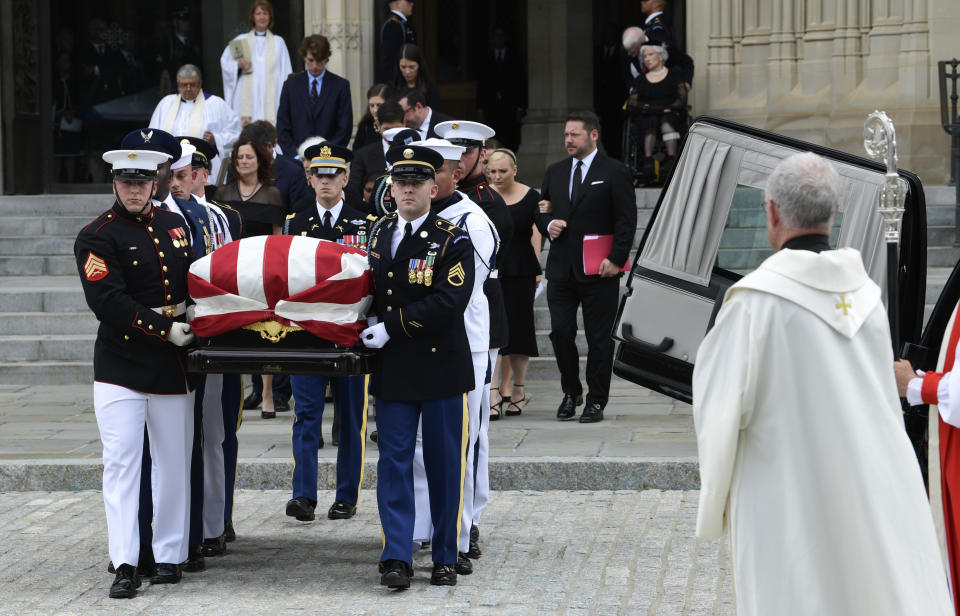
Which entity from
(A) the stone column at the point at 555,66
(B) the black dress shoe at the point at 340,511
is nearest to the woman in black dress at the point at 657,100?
(A) the stone column at the point at 555,66

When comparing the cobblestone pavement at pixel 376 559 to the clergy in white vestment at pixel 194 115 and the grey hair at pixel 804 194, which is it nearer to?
the grey hair at pixel 804 194

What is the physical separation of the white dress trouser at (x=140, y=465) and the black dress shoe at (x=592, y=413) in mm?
3948

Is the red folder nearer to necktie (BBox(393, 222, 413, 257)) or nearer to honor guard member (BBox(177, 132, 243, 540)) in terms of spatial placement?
honor guard member (BBox(177, 132, 243, 540))

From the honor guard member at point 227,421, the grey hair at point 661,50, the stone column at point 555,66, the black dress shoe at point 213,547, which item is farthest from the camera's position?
the stone column at point 555,66

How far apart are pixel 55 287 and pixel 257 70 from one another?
292 centimetres

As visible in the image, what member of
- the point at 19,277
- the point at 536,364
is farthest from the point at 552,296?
the point at 19,277

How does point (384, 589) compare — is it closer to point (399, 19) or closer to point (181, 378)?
point (181, 378)

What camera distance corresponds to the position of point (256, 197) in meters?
10.5

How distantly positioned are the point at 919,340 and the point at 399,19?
958cm

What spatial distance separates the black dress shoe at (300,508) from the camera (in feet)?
25.6

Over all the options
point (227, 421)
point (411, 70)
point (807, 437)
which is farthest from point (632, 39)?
point (807, 437)

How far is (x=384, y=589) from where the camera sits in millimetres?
6547

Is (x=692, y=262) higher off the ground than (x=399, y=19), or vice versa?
(x=399, y=19)

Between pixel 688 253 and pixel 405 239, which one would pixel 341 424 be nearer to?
pixel 405 239
